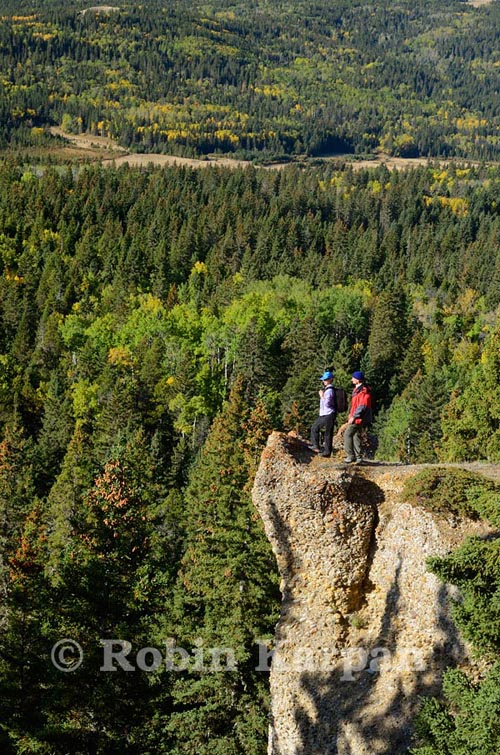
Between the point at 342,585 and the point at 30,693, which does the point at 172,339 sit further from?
the point at 342,585

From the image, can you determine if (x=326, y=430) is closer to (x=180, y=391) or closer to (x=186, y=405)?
(x=186, y=405)

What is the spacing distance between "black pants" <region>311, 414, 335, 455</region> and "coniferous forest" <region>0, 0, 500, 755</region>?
4.89 metres

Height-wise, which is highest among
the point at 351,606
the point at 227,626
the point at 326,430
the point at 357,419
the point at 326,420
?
the point at 357,419

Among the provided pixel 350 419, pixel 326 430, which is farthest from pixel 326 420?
pixel 350 419

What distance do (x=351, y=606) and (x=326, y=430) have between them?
15.4 feet

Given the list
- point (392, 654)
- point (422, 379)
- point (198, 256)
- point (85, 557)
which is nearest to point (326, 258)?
point (198, 256)

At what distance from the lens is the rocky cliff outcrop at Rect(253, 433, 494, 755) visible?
1583 cm

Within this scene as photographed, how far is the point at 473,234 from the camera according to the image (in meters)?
181

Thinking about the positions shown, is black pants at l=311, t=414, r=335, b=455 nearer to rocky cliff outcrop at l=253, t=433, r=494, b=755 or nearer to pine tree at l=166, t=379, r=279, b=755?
rocky cliff outcrop at l=253, t=433, r=494, b=755

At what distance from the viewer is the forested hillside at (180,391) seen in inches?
993

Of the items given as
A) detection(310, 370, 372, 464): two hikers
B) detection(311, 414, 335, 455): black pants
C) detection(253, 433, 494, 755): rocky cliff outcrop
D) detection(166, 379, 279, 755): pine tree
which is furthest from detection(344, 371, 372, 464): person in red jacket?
detection(166, 379, 279, 755): pine tree

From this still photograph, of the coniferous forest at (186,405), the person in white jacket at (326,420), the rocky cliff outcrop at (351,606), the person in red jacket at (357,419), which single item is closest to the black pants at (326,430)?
the person in white jacket at (326,420)

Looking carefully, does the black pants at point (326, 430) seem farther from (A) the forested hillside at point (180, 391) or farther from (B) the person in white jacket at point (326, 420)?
(A) the forested hillside at point (180, 391)

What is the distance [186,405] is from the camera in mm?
76875
